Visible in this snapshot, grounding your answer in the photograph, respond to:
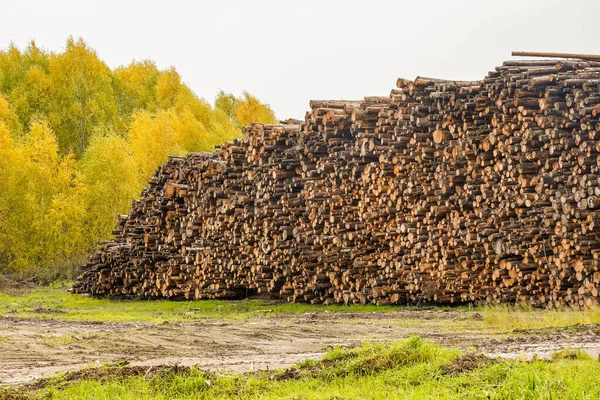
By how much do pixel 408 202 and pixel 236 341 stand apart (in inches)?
276

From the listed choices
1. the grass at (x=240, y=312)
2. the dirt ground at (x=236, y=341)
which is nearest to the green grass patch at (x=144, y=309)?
the grass at (x=240, y=312)

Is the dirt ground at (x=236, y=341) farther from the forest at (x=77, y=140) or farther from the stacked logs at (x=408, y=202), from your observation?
the forest at (x=77, y=140)

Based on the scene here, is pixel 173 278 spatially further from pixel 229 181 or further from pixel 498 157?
pixel 498 157

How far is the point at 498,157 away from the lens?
1658cm

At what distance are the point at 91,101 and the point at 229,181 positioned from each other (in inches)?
1657

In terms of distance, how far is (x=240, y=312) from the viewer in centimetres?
2067

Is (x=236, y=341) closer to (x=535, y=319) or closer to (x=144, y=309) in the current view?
(x=535, y=319)

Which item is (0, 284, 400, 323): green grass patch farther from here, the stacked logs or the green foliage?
the green foliage

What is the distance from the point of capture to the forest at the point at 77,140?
148 ft

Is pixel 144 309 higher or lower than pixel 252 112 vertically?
lower

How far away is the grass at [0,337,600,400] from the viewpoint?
22.0ft

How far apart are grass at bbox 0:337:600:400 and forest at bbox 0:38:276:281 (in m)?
29.8

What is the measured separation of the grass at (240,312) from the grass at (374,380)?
4669 mm

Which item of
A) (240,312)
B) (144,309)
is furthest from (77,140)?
(240,312)
